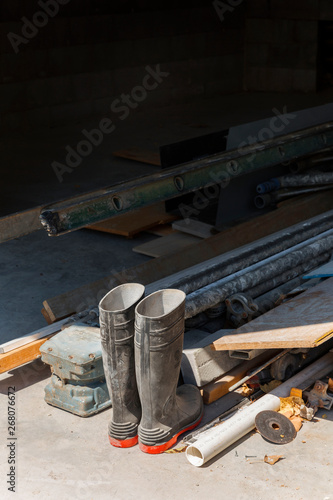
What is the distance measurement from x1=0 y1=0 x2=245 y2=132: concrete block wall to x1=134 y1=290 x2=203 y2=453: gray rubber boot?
7904 millimetres

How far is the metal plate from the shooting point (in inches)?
153

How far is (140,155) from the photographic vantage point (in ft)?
31.0

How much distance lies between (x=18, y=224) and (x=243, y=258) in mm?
1714

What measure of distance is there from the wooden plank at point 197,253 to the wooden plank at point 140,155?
2.62 meters

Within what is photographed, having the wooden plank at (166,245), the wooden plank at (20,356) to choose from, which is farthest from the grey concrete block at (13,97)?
the wooden plank at (20,356)

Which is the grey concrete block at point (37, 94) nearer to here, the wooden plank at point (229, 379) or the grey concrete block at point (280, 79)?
the grey concrete block at point (280, 79)

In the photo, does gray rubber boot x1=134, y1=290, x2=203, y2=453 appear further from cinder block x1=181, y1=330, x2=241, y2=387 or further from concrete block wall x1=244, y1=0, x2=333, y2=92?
concrete block wall x1=244, y1=0, x2=333, y2=92

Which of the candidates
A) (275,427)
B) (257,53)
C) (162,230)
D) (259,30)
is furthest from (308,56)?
(275,427)

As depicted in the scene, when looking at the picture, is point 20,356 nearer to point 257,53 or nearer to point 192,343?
point 192,343

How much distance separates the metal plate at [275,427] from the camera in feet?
12.7

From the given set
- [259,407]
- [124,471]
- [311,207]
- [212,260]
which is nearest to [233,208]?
[311,207]

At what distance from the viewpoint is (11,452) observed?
3.89 metres

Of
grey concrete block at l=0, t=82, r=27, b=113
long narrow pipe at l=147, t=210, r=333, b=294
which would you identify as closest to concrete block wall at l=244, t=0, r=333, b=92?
grey concrete block at l=0, t=82, r=27, b=113

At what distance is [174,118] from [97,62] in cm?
165
